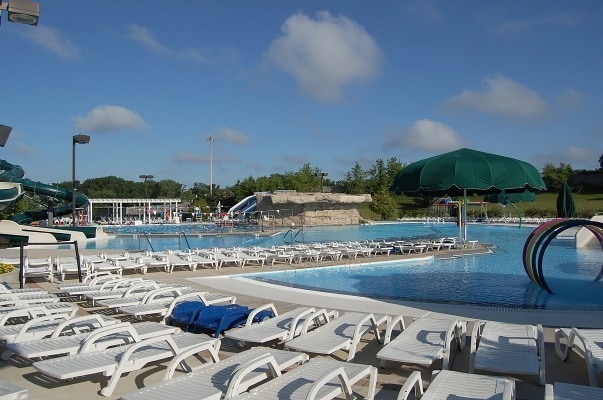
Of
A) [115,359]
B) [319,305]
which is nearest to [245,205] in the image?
[319,305]

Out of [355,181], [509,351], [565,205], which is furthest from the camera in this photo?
[355,181]

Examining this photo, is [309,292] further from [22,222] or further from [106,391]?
[22,222]

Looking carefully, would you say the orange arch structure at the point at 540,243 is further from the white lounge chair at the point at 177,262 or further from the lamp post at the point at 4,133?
the lamp post at the point at 4,133

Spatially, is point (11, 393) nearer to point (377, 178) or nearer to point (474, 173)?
point (474, 173)

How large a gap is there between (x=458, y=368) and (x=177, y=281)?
7.82 meters

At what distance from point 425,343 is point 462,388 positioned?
1.40 meters

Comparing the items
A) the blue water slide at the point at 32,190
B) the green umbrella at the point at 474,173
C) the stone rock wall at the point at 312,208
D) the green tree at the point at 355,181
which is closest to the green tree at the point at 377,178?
the green tree at the point at 355,181

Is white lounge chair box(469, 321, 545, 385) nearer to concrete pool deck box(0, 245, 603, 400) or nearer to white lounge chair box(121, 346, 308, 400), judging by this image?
concrete pool deck box(0, 245, 603, 400)

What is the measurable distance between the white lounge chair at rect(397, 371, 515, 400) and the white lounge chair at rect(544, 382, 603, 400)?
0.24 meters

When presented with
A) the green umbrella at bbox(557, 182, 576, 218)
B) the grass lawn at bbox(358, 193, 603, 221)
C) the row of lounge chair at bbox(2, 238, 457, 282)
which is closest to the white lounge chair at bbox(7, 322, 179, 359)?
the row of lounge chair at bbox(2, 238, 457, 282)

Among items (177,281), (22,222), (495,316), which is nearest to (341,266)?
(177,281)

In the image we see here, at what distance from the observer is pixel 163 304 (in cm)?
687

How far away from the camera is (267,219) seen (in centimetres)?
4238

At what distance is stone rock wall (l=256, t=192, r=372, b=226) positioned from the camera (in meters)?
42.4
